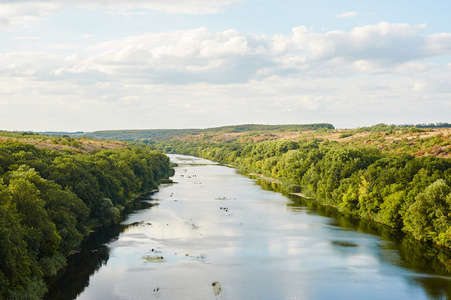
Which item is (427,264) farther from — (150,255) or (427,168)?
(150,255)

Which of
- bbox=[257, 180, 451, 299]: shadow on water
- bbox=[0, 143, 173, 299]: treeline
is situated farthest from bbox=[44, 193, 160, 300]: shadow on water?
bbox=[257, 180, 451, 299]: shadow on water

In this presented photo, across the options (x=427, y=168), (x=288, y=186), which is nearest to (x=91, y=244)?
(x=427, y=168)

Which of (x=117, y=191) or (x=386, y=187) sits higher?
(x=386, y=187)

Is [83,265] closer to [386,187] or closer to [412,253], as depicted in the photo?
[412,253]

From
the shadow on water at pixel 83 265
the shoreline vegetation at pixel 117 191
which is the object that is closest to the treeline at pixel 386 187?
the shoreline vegetation at pixel 117 191

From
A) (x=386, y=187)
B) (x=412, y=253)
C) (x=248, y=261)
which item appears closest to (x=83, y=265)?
(x=248, y=261)

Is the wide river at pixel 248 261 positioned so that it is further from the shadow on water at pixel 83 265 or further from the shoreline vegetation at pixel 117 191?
the shoreline vegetation at pixel 117 191
